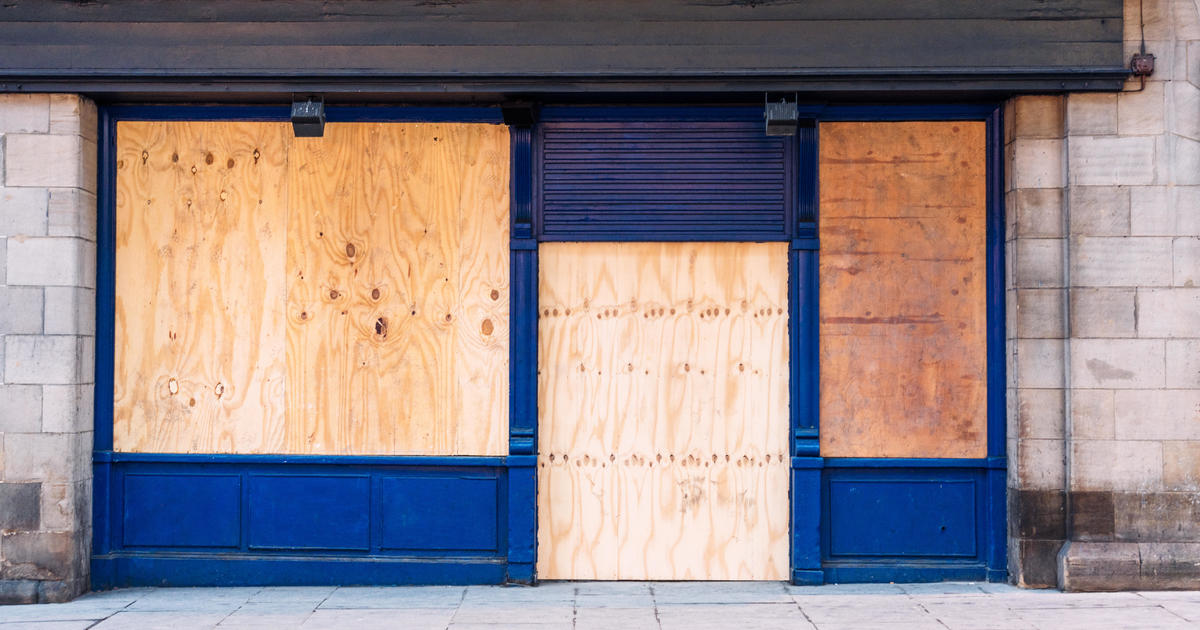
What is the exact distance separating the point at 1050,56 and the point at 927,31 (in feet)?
2.95

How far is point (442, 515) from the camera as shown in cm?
786

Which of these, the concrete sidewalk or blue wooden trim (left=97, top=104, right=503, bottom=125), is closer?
the concrete sidewalk

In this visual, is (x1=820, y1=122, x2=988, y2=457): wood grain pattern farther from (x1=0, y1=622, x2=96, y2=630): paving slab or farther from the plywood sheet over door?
(x1=0, y1=622, x2=96, y2=630): paving slab

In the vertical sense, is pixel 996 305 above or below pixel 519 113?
Result: below

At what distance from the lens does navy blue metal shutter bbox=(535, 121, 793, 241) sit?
7898 mm

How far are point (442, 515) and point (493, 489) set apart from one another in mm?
436

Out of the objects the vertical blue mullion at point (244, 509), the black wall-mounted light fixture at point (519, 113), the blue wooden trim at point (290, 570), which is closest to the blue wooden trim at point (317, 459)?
the vertical blue mullion at point (244, 509)

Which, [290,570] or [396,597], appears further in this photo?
[290,570]

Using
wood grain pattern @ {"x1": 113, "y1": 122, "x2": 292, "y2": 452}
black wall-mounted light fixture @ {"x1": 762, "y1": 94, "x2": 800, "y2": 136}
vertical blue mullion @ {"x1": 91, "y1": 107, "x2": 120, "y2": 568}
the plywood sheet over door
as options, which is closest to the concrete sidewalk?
vertical blue mullion @ {"x1": 91, "y1": 107, "x2": 120, "y2": 568}

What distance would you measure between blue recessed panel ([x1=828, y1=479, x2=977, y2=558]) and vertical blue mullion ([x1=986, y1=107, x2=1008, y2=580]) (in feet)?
0.51

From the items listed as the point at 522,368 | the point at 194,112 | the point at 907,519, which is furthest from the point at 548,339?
the point at 194,112

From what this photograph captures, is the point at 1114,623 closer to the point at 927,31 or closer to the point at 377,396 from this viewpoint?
the point at 927,31

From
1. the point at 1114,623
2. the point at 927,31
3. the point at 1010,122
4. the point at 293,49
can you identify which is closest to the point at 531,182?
the point at 293,49

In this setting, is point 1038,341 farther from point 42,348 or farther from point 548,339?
point 42,348
